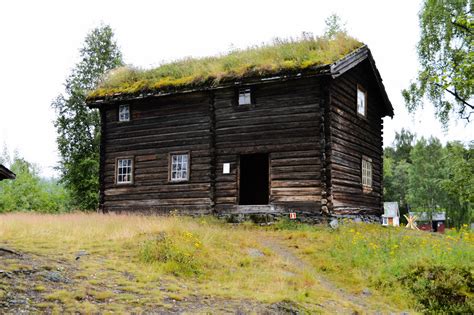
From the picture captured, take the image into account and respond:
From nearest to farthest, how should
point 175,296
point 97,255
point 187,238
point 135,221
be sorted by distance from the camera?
1. point 175,296
2. point 97,255
3. point 187,238
4. point 135,221

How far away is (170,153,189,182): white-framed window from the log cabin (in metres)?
0.04

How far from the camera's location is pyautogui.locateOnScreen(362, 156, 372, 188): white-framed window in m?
21.7

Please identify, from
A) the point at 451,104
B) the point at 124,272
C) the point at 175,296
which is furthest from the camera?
the point at 451,104

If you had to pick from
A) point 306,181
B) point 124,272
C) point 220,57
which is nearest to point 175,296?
point 124,272

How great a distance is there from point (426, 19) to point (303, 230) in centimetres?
1456

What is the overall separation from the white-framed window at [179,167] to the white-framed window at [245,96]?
3.30m

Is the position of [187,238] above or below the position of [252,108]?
below

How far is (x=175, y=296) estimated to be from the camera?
29.5ft

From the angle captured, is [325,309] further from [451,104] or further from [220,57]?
[451,104]

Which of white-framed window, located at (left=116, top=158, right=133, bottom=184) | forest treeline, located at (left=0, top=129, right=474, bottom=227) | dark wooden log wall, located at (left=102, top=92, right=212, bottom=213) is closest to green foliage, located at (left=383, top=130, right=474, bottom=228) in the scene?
forest treeline, located at (left=0, top=129, right=474, bottom=227)

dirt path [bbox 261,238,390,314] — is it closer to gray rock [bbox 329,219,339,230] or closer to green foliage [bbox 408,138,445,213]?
gray rock [bbox 329,219,339,230]

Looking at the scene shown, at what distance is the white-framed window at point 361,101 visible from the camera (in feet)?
70.4

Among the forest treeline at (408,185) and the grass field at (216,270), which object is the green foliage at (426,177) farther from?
the grass field at (216,270)

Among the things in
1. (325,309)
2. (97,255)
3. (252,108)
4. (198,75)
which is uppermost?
(198,75)
